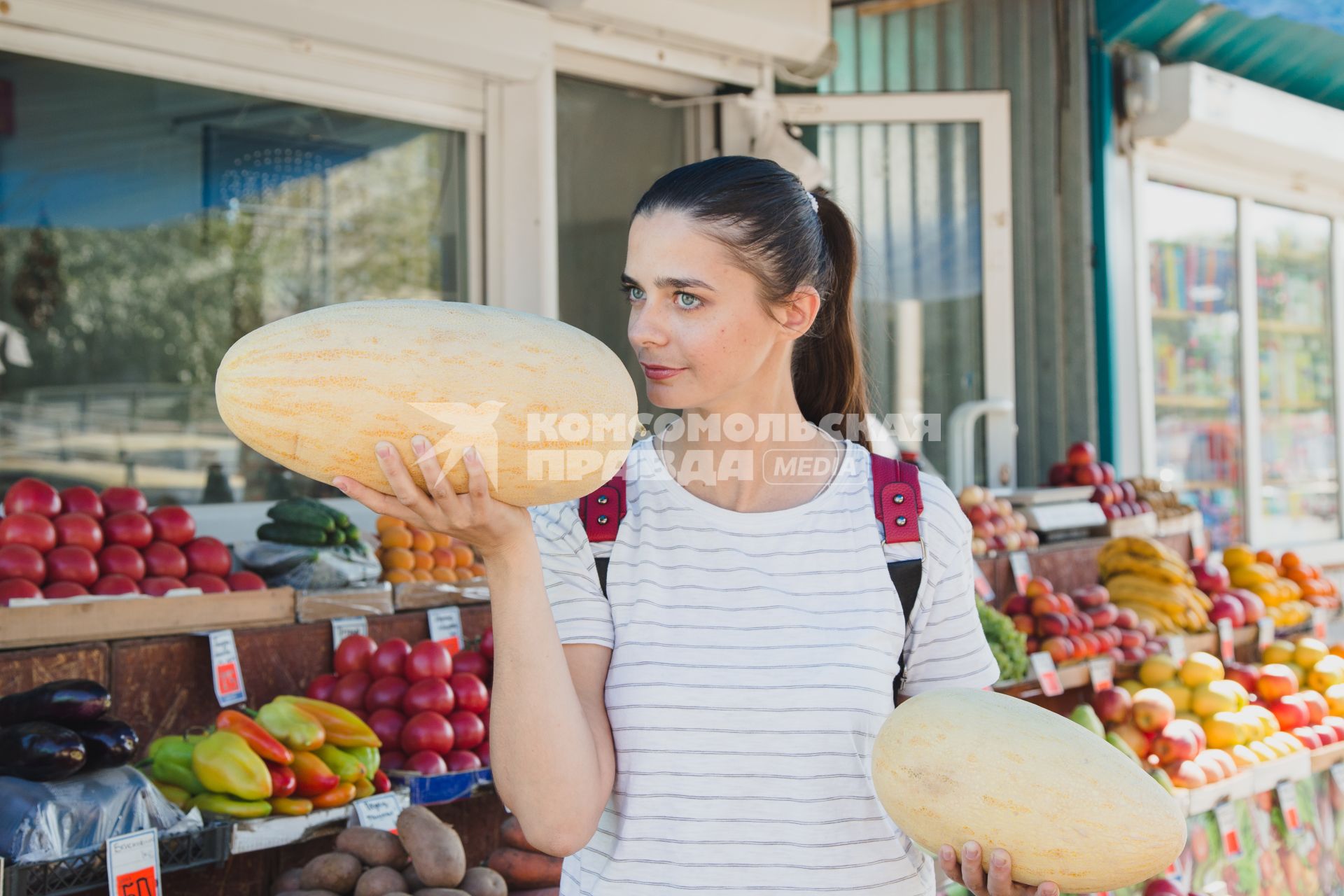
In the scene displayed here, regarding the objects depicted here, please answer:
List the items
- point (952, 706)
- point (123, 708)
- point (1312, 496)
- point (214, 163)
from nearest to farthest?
point (952, 706) → point (123, 708) → point (214, 163) → point (1312, 496)

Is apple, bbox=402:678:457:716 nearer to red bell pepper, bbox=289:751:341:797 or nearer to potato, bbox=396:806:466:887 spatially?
red bell pepper, bbox=289:751:341:797

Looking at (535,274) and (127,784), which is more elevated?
(535,274)

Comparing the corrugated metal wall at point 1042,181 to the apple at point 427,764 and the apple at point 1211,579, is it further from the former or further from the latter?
the apple at point 427,764

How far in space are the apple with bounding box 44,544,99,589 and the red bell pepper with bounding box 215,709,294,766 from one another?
2.09ft

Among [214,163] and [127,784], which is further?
[214,163]

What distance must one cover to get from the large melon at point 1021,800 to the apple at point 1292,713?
3.05 m

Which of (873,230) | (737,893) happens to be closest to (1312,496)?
(873,230)

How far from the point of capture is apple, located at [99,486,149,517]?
3.10 m

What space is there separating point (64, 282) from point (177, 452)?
79cm

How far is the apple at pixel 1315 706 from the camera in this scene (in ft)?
14.1

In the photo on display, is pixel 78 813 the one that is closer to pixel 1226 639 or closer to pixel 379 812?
pixel 379 812

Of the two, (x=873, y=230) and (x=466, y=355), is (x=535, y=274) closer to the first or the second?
(x=873, y=230)

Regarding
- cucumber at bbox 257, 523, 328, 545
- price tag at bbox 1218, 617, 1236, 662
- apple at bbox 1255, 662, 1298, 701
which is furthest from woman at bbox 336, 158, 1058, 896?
price tag at bbox 1218, 617, 1236, 662

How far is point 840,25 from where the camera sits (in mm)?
5562
